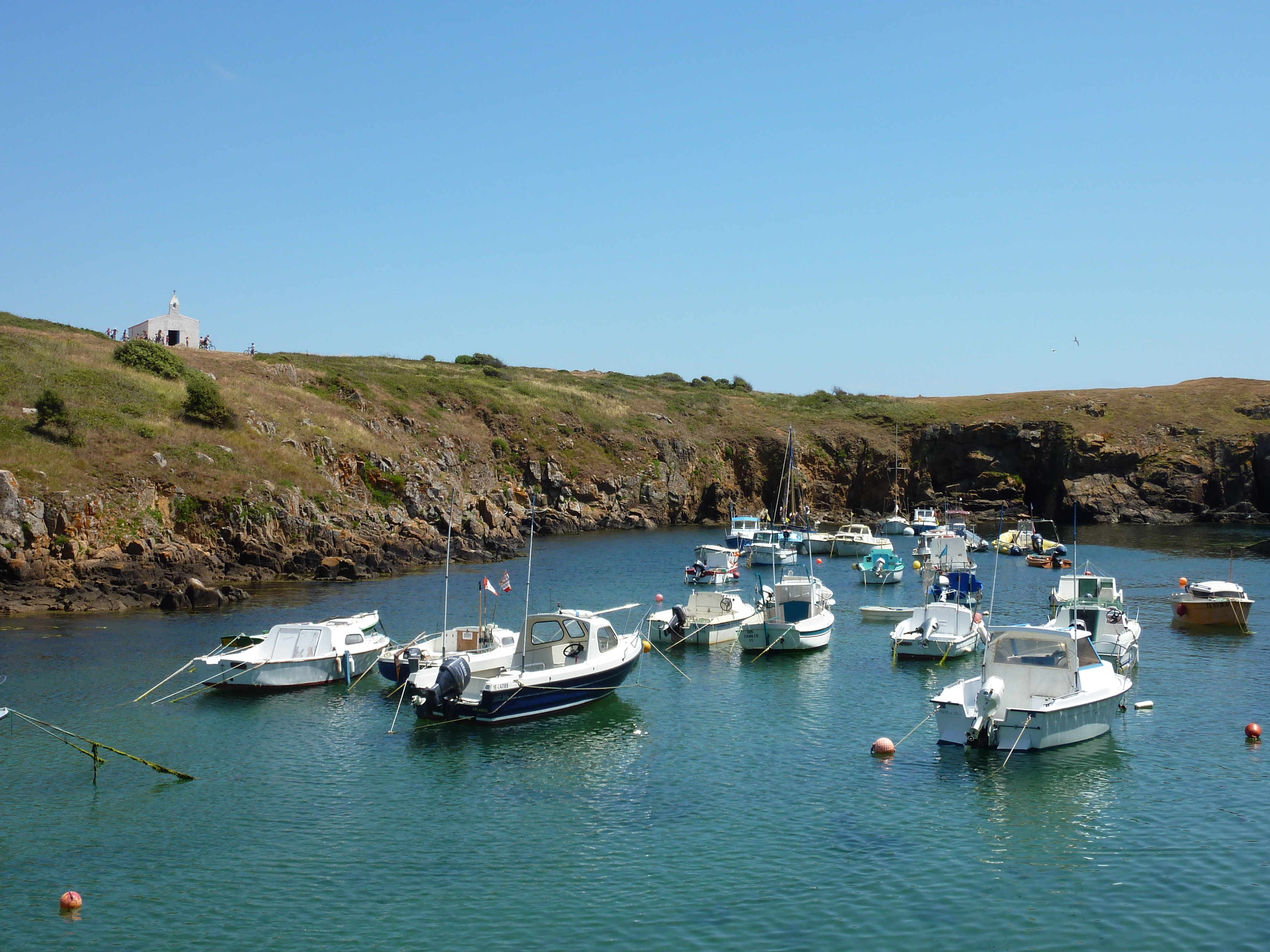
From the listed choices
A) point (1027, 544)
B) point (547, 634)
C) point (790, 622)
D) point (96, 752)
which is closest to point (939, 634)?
point (790, 622)

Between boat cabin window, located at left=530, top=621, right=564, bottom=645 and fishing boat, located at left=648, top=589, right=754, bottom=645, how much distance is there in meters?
11.7

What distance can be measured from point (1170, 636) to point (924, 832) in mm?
31466

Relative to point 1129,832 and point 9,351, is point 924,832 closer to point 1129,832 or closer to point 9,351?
point 1129,832

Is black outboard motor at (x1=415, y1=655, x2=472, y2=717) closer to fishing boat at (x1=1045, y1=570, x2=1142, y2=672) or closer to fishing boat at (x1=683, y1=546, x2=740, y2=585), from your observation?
fishing boat at (x1=1045, y1=570, x2=1142, y2=672)

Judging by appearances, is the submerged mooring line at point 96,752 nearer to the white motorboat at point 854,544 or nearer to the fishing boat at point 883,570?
the fishing boat at point 883,570

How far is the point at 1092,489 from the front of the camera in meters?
124

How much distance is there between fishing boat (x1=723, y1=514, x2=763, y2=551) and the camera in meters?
95.4

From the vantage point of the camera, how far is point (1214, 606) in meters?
48.9

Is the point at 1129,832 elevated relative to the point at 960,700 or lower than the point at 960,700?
lower

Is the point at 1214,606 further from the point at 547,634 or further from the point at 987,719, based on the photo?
the point at 547,634

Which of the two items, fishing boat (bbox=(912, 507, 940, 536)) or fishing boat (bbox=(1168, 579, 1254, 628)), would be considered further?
fishing boat (bbox=(912, 507, 940, 536))

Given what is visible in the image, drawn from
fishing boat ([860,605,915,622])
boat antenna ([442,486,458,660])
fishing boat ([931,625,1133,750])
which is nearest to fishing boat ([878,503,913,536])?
boat antenna ([442,486,458,660])

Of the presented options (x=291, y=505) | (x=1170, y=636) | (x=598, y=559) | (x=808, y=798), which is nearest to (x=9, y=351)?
(x=291, y=505)

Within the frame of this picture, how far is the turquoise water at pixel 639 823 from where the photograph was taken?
1886cm
